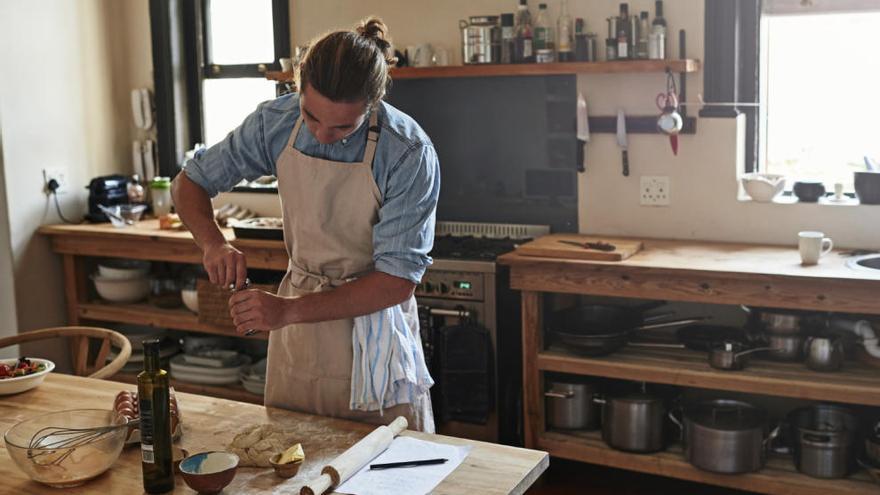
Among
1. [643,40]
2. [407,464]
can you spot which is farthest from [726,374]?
[407,464]

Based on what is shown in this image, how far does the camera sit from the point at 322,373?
7.97ft

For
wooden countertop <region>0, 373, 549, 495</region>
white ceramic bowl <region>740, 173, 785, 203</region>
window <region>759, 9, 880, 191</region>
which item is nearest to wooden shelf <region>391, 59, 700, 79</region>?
window <region>759, 9, 880, 191</region>

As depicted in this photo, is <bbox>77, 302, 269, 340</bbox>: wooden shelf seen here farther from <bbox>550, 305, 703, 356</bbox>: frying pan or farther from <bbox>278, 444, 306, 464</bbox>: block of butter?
<bbox>278, 444, 306, 464</bbox>: block of butter

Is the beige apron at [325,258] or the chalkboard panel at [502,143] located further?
the chalkboard panel at [502,143]

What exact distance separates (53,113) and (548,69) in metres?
2.39

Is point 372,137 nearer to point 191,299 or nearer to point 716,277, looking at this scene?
point 716,277

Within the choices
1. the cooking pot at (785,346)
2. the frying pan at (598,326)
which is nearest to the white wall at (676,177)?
the frying pan at (598,326)

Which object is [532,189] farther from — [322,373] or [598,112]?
[322,373]

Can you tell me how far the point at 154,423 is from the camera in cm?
174

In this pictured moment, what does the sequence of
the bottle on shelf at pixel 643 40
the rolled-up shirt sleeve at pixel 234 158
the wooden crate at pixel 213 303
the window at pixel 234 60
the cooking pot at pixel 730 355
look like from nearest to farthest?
the rolled-up shirt sleeve at pixel 234 158 → the cooking pot at pixel 730 355 → the bottle on shelf at pixel 643 40 → the wooden crate at pixel 213 303 → the window at pixel 234 60

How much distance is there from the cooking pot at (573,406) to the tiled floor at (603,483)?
0.84 ft

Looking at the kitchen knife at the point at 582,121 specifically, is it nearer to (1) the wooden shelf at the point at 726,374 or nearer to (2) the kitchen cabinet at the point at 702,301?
(2) the kitchen cabinet at the point at 702,301

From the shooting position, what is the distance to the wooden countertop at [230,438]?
1785 millimetres

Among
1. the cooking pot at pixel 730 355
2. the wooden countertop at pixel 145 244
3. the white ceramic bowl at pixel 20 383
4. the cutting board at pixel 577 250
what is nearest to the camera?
the white ceramic bowl at pixel 20 383
